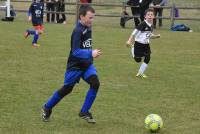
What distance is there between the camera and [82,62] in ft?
22.4

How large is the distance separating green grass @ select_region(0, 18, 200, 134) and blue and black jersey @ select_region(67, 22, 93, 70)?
88cm

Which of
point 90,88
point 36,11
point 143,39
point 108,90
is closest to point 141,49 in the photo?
point 143,39

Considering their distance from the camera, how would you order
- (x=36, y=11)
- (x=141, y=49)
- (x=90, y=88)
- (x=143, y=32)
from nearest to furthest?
(x=90, y=88) < (x=143, y=32) < (x=141, y=49) < (x=36, y=11)

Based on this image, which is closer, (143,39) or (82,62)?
(82,62)

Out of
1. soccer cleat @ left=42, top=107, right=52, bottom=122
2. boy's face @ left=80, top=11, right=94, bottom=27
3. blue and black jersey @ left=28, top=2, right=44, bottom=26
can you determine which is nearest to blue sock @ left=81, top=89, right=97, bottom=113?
soccer cleat @ left=42, top=107, right=52, bottom=122

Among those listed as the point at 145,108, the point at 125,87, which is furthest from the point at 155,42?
the point at 145,108

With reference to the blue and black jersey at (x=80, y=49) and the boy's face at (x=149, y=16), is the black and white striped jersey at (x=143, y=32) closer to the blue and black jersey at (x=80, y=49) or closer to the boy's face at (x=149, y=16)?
the boy's face at (x=149, y=16)

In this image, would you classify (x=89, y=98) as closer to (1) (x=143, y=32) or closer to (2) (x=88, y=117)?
(2) (x=88, y=117)

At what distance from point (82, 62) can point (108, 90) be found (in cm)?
281

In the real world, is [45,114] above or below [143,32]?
below

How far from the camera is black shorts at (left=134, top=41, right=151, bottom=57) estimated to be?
11383 millimetres

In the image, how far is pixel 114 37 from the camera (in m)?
19.7

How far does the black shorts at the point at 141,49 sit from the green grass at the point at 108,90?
0.53 m

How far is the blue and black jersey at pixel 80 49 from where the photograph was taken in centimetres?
671
